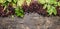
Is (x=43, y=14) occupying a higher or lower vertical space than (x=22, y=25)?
higher

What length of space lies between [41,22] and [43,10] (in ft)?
0.73

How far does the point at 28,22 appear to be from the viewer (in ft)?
7.70

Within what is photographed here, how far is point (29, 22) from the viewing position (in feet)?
7.72

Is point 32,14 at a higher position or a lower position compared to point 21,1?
lower

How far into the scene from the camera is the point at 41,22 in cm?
236

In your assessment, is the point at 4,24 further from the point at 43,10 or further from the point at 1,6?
the point at 43,10

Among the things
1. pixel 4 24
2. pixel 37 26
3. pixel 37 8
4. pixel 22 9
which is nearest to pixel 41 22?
pixel 37 26

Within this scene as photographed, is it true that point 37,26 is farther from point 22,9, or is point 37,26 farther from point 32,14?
point 22,9

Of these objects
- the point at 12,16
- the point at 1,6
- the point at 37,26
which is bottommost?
the point at 37,26

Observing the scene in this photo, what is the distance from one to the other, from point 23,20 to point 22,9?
7.9 inches

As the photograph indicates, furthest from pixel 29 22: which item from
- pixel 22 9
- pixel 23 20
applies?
pixel 22 9

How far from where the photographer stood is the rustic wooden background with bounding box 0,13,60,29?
2342 millimetres

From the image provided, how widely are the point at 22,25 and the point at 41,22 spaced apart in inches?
13.5

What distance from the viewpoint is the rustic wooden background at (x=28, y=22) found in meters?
2.34
